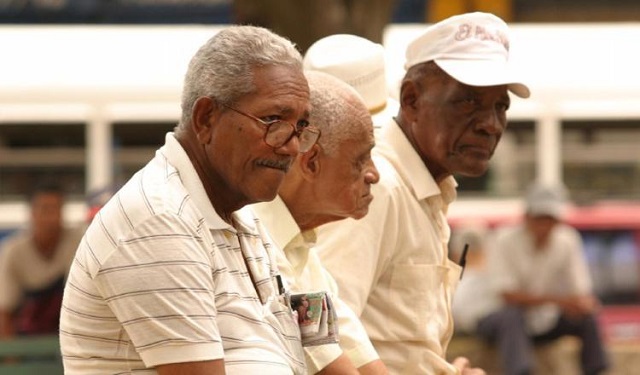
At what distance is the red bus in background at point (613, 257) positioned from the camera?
1250 cm

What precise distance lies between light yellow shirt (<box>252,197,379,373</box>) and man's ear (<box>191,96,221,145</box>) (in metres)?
0.57

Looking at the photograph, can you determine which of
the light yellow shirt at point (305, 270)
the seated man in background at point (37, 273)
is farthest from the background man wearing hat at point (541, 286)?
the light yellow shirt at point (305, 270)

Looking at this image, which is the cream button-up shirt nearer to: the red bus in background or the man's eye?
the man's eye

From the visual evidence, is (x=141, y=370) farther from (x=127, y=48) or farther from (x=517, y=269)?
(x=127, y=48)

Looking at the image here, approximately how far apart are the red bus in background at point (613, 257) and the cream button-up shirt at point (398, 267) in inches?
325

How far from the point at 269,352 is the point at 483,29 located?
5.54ft

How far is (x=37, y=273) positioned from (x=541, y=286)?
3324mm

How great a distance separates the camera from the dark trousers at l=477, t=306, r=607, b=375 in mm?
10367

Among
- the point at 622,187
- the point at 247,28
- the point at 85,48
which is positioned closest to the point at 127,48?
the point at 85,48

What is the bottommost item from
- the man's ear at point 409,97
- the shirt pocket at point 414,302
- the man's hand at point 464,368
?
the man's hand at point 464,368

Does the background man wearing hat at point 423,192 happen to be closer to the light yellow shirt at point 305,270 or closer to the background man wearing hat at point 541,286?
the light yellow shirt at point 305,270

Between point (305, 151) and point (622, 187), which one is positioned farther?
point (622, 187)

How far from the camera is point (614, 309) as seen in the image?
12492 millimetres

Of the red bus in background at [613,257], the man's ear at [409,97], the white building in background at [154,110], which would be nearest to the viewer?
the man's ear at [409,97]
